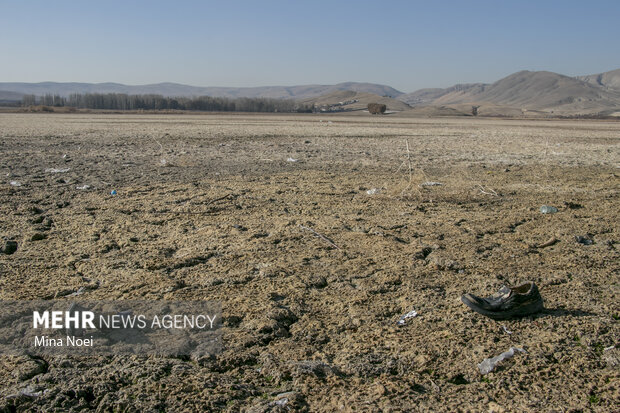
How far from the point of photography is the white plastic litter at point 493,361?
2697 mm

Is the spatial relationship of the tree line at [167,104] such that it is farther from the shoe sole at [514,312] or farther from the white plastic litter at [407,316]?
the shoe sole at [514,312]

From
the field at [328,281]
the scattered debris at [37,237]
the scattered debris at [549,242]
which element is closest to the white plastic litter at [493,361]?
the field at [328,281]

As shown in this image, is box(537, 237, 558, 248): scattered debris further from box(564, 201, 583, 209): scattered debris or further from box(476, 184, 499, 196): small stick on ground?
box(476, 184, 499, 196): small stick on ground

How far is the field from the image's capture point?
2510mm

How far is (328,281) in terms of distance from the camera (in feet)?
13.1

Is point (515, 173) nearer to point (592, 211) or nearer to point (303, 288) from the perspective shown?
point (592, 211)

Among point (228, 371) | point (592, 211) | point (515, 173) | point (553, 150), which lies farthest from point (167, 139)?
point (228, 371)

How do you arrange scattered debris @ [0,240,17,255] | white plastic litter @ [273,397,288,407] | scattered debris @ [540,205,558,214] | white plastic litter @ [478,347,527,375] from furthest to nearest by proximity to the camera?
scattered debris @ [540,205,558,214]
scattered debris @ [0,240,17,255]
white plastic litter @ [478,347,527,375]
white plastic litter @ [273,397,288,407]

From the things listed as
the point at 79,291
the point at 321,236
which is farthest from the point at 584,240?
the point at 79,291

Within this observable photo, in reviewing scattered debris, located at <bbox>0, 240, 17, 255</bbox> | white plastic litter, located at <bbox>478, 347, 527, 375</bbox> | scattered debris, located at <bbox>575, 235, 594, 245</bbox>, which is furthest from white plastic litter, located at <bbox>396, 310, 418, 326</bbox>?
scattered debris, located at <bbox>0, 240, 17, 255</bbox>

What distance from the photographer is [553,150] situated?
50.6ft

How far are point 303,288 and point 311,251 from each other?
917 millimetres

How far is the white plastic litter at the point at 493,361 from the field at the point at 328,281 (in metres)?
0.04

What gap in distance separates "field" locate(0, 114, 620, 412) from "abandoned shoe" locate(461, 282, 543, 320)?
7 centimetres
